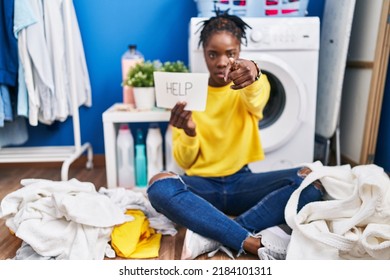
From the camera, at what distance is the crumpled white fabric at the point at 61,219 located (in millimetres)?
915

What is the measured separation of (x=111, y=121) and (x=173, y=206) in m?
0.52

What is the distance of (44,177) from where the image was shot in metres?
1.32

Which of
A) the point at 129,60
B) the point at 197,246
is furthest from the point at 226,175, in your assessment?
the point at 129,60

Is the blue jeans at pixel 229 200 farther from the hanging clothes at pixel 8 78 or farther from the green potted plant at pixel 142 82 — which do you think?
the hanging clothes at pixel 8 78

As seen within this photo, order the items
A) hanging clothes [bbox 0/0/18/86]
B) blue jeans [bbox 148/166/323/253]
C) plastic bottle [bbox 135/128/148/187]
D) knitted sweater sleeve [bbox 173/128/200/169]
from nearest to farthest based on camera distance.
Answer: blue jeans [bbox 148/166/323/253], knitted sweater sleeve [bbox 173/128/200/169], hanging clothes [bbox 0/0/18/86], plastic bottle [bbox 135/128/148/187]

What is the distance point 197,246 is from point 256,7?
924mm

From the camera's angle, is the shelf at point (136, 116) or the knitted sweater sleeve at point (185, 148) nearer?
the knitted sweater sleeve at point (185, 148)

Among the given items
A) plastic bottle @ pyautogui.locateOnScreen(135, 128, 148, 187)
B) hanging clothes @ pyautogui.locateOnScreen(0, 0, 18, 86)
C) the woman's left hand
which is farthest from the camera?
plastic bottle @ pyautogui.locateOnScreen(135, 128, 148, 187)

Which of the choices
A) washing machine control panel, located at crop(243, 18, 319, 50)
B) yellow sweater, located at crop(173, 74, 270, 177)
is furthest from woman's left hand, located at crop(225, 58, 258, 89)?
washing machine control panel, located at crop(243, 18, 319, 50)

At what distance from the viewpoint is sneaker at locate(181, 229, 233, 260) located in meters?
0.92

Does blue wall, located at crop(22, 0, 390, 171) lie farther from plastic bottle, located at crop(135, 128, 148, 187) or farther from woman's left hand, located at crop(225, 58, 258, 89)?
woman's left hand, located at crop(225, 58, 258, 89)

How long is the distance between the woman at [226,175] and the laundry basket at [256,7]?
199 millimetres

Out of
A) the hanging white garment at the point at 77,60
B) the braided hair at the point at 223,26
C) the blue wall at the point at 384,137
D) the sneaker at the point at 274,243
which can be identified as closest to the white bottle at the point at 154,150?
the hanging white garment at the point at 77,60

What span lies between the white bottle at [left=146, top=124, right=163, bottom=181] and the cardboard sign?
479 millimetres
